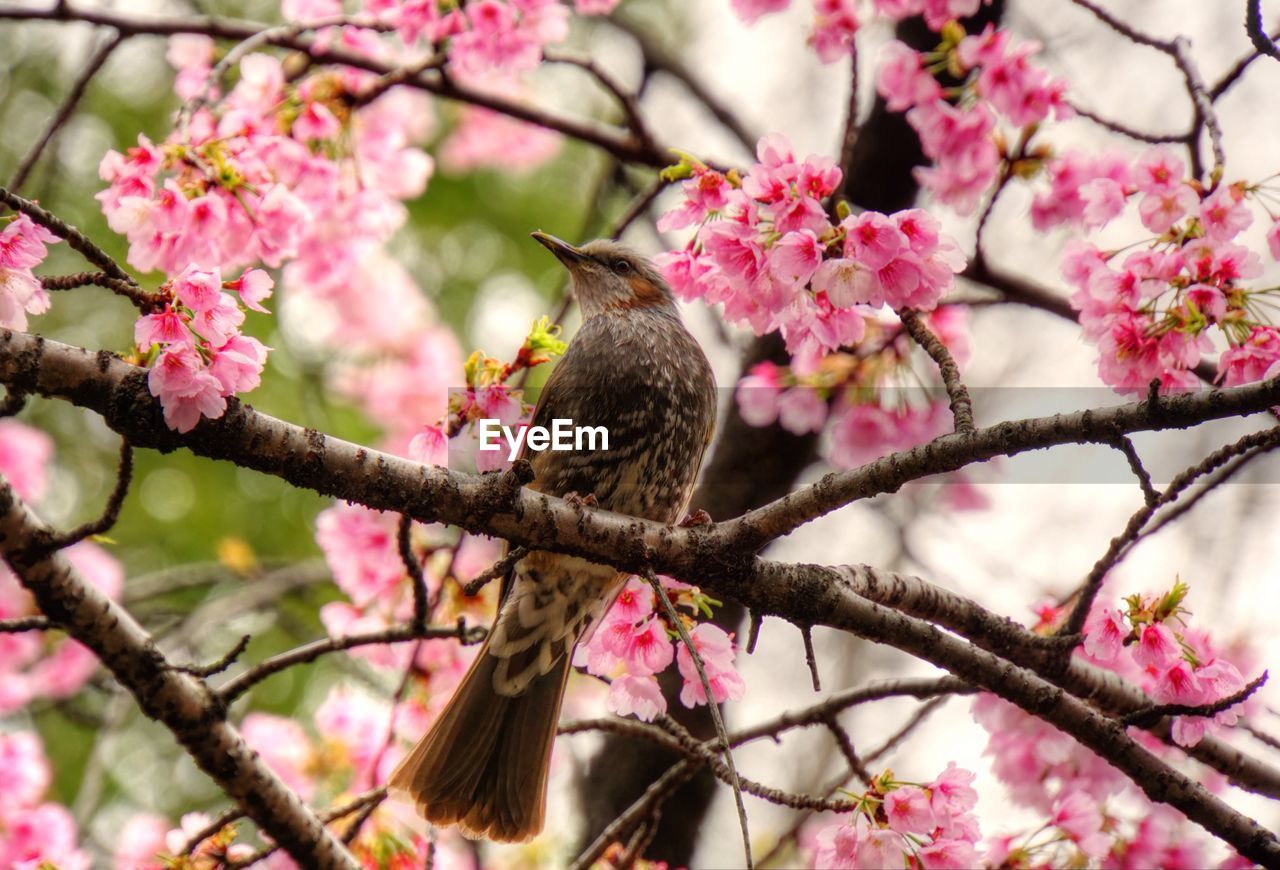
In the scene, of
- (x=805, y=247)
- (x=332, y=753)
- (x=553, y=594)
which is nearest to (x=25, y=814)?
(x=332, y=753)

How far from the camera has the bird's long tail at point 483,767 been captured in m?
2.76

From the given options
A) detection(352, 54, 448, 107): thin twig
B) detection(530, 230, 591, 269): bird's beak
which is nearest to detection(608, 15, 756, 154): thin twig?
detection(530, 230, 591, 269): bird's beak

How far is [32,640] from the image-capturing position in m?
4.28

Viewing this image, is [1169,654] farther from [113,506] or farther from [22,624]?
[22,624]

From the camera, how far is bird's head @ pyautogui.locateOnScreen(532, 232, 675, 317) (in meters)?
3.49

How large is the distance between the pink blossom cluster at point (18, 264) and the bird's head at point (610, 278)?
5.67ft

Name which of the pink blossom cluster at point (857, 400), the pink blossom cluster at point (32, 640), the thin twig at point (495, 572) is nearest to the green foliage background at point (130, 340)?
the pink blossom cluster at point (32, 640)

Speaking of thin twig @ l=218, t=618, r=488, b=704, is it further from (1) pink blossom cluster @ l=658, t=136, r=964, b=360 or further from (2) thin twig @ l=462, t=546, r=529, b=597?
Result: (1) pink blossom cluster @ l=658, t=136, r=964, b=360

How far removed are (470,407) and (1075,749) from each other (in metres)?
1.62

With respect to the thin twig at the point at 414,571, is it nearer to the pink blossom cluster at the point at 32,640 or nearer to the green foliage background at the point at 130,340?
the pink blossom cluster at the point at 32,640

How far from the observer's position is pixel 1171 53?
Result: 2758 millimetres

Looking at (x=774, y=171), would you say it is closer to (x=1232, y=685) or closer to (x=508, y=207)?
(x=1232, y=685)

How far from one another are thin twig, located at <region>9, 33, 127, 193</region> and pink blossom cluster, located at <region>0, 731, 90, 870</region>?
1741 millimetres

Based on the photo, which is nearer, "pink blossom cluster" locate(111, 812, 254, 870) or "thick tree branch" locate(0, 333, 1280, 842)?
"thick tree branch" locate(0, 333, 1280, 842)
